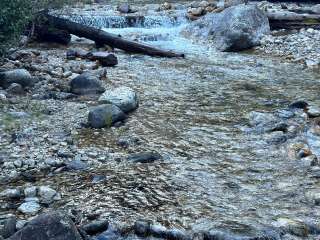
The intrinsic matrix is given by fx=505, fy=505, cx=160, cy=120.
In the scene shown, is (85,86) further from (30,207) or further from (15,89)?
(30,207)

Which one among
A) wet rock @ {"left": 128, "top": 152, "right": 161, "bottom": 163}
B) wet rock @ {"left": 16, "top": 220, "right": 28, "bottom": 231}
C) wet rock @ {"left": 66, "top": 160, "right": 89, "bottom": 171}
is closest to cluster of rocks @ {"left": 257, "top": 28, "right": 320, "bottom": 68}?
wet rock @ {"left": 128, "top": 152, "right": 161, "bottom": 163}

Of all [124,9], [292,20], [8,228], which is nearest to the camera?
[8,228]

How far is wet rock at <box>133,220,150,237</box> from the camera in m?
4.59

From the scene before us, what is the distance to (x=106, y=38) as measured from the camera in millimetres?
13828

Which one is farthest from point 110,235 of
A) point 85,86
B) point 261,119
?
point 85,86

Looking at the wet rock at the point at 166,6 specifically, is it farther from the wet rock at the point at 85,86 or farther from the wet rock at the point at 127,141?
Result: the wet rock at the point at 127,141

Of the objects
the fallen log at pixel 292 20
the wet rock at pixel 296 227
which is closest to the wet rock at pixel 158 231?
the wet rock at pixel 296 227

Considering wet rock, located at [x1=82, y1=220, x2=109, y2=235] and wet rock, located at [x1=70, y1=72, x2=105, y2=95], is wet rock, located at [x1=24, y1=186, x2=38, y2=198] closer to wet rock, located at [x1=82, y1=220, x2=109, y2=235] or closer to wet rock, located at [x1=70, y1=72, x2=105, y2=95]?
wet rock, located at [x1=82, y1=220, x2=109, y2=235]

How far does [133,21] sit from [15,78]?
10109 mm

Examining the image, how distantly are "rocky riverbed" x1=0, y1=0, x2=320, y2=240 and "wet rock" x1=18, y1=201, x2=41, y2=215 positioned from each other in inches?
0.8

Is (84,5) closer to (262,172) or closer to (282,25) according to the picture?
(282,25)

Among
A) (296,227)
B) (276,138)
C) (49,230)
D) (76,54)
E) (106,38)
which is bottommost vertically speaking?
(76,54)

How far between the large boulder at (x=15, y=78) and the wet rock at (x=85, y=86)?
803 mm

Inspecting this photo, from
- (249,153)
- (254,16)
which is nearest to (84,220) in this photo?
(249,153)
